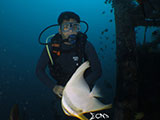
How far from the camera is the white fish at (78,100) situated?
1.29m

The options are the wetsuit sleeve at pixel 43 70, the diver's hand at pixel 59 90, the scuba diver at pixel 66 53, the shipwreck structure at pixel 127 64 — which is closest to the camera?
the shipwreck structure at pixel 127 64

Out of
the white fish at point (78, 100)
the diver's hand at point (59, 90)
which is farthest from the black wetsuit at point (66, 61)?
the white fish at point (78, 100)

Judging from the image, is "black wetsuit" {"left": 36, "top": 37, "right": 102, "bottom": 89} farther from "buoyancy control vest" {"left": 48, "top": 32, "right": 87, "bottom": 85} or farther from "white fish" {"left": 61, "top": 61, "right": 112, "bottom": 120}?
"white fish" {"left": 61, "top": 61, "right": 112, "bottom": 120}

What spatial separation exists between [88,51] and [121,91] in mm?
1192

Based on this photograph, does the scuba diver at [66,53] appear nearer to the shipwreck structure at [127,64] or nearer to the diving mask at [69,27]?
the diving mask at [69,27]

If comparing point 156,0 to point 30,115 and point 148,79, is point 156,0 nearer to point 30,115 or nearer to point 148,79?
point 148,79

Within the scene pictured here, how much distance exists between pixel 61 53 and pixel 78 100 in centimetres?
172

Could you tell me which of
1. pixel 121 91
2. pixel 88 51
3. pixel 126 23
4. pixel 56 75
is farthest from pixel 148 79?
pixel 56 75

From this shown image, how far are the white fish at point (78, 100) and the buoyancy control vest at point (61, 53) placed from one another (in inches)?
49.3

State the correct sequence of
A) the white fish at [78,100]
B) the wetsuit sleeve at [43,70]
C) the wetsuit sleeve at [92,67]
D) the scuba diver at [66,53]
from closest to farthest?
the white fish at [78,100]
the wetsuit sleeve at [92,67]
the wetsuit sleeve at [43,70]
the scuba diver at [66,53]

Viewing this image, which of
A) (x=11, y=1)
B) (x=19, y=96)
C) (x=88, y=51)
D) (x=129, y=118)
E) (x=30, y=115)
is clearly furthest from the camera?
(x=11, y=1)

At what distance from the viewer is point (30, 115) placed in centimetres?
679

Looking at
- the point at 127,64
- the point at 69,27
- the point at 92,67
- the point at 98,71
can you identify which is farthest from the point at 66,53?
the point at 127,64

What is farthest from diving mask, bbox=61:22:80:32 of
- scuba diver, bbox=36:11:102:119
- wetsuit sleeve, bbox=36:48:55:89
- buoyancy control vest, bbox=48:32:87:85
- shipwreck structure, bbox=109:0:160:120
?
shipwreck structure, bbox=109:0:160:120
